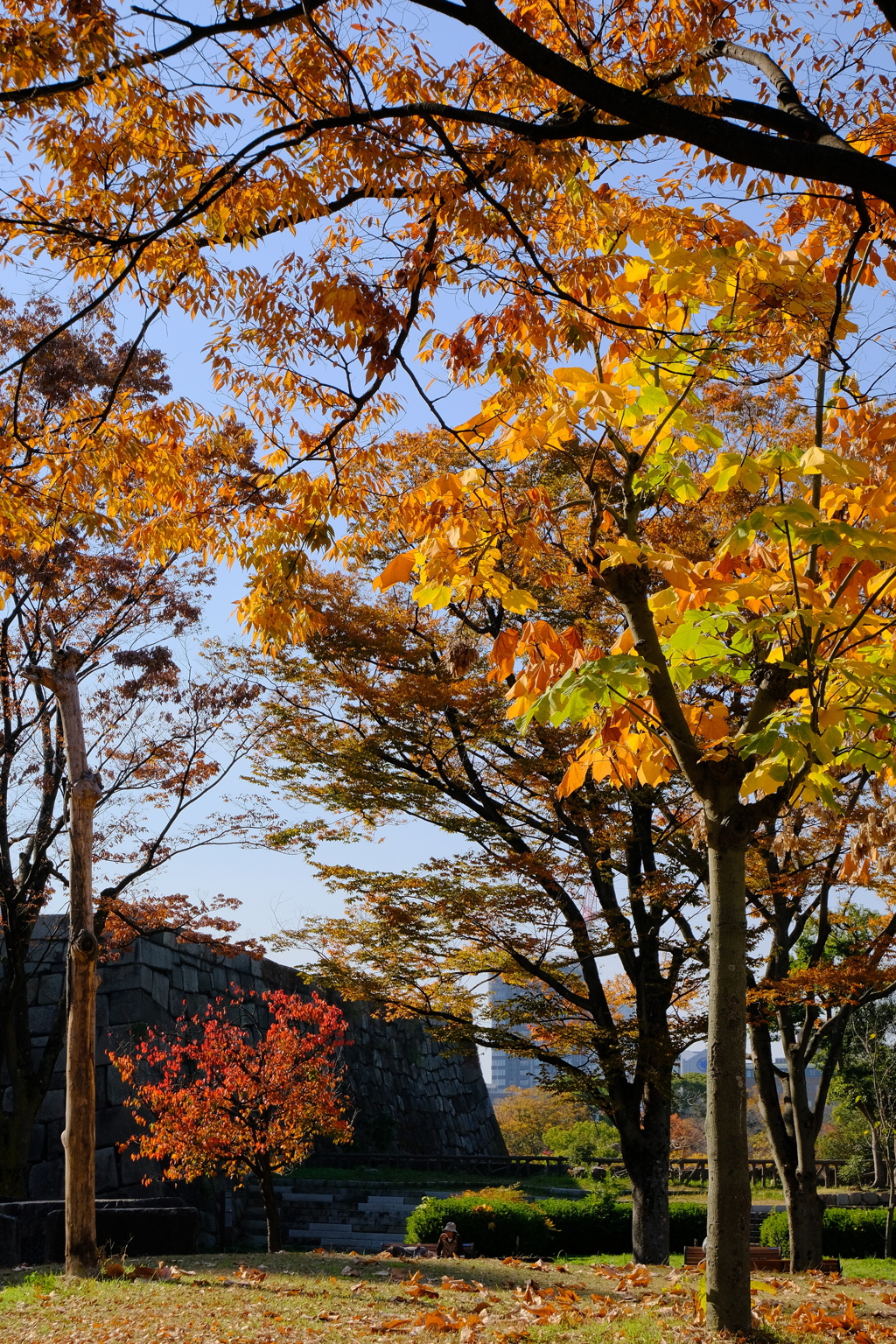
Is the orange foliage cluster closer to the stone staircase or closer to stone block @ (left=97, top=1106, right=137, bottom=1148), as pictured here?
stone block @ (left=97, top=1106, right=137, bottom=1148)

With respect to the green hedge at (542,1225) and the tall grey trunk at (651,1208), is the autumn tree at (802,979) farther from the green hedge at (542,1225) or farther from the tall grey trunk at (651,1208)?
the green hedge at (542,1225)

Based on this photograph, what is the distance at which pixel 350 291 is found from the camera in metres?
3.48

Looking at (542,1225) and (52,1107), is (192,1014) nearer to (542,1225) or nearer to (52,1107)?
(52,1107)

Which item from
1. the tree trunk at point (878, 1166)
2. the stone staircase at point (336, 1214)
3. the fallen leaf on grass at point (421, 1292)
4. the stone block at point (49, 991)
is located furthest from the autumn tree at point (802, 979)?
the tree trunk at point (878, 1166)

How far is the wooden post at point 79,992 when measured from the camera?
6.31m

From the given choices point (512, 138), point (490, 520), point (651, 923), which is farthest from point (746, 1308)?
point (651, 923)

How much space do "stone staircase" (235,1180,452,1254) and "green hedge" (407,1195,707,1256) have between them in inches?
45.6

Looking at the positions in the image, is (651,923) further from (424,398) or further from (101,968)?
(101,968)

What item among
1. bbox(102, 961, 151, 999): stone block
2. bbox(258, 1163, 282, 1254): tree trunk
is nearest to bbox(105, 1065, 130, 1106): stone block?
bbox(102, 961, 151, 999): stone block

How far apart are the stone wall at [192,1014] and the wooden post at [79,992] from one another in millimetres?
4655

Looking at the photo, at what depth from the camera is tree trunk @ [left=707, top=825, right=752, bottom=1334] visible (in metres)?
3.66

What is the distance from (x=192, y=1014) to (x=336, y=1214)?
138 inches

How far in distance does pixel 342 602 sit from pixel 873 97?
21.5ft

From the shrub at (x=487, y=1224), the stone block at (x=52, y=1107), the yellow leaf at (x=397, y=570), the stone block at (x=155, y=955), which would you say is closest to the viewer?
the yellow leaf at (x=397, y=570)
